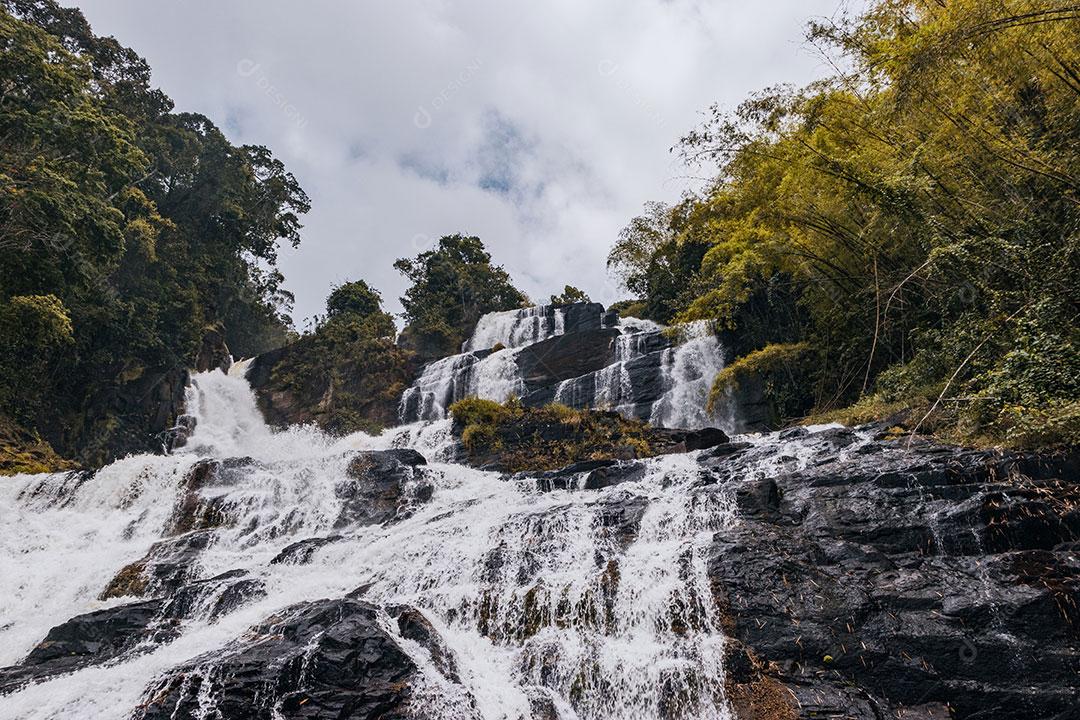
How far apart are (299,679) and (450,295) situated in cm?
3092

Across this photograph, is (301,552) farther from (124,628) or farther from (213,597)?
(124,628)

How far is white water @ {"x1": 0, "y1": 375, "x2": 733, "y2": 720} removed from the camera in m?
5.21

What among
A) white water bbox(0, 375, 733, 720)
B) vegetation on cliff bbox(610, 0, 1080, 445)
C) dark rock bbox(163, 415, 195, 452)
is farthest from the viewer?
dark rock bbox(163, 415, 195, 452)

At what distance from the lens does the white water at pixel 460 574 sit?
5207 mm

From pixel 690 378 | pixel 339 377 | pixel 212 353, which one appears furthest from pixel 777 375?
pixel 212 353

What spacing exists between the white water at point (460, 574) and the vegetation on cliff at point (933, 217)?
13.0 ft

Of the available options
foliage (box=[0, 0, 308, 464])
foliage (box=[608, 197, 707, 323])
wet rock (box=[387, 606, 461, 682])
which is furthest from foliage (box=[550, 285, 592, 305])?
wet rock (box=[387, 606, 461, 682])

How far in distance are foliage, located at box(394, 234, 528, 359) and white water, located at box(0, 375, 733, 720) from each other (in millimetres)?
19025

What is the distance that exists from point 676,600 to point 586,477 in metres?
5.08

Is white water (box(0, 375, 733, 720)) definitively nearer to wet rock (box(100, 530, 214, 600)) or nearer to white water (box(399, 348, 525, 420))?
wet rock (box(100, 530, 214, 600))

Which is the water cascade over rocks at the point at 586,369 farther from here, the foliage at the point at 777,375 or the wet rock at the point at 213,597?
the wet rock at the point at 213,597

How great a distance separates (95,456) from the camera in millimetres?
20875

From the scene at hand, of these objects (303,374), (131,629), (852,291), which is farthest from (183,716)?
(303,374)

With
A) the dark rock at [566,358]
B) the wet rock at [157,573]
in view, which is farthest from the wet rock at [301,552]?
the dark rock at [566,358]
